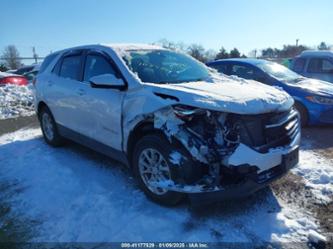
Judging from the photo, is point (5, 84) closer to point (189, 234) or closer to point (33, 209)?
point (33, 209)

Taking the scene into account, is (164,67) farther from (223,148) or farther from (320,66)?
(320,66)

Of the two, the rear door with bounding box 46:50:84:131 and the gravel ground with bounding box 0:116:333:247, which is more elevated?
the rear door with bounding box 46:50:84:131

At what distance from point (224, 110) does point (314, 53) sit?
7.25 metres

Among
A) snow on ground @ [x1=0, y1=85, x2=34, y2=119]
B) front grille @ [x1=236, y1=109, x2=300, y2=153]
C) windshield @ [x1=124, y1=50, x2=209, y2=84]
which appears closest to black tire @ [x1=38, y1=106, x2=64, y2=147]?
windshield @ [x1=124, y1=50, x2=209, y2=84]

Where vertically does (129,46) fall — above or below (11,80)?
above

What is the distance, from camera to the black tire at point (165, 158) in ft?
10.8

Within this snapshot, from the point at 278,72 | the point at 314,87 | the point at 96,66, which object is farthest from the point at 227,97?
the point at 278,72

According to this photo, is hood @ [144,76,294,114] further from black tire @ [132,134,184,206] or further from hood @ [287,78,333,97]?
hood @ [287,78,333,97]

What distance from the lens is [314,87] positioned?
6.74 metres

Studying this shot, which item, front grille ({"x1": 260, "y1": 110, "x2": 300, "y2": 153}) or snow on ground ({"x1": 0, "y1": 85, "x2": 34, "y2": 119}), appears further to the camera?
snow on ground ({"x1": 0, "y1": 85, "x2": 34, "y2": 119})

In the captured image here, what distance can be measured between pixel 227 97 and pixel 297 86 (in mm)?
4095

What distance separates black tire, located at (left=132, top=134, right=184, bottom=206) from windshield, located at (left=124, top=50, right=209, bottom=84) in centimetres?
80

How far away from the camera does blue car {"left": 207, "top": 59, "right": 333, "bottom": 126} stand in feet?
21.0

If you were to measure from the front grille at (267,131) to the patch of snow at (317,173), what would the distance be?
851 mm
